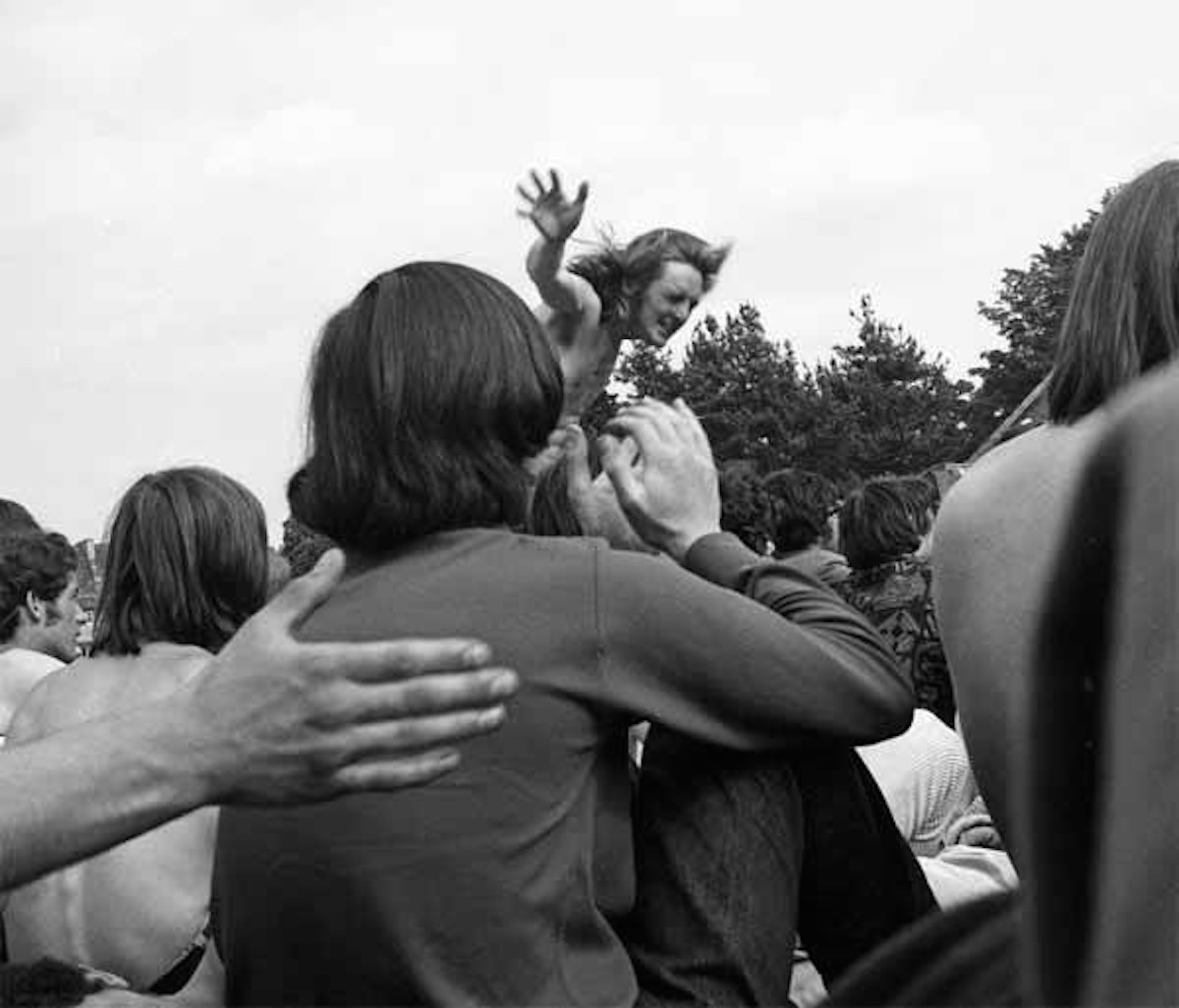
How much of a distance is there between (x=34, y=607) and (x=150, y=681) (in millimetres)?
2270

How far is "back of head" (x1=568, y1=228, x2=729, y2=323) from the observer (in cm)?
651

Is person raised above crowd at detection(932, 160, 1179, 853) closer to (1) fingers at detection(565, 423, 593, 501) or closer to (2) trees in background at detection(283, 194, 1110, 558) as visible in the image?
(1) fingers at detection(565, 423, 593, 501)

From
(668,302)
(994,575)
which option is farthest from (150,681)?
(668,302)

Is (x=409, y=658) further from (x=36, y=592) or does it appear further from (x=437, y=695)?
(x=36, y=592)

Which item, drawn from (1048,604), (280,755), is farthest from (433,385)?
(1048,604)

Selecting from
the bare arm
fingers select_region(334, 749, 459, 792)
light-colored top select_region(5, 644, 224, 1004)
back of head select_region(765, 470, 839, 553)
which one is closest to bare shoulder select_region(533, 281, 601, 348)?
back of head select_region(765, 470, 839, 553)

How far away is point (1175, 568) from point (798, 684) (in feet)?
5.63

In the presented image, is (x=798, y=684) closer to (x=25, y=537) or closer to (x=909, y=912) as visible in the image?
(x=909, y=912)

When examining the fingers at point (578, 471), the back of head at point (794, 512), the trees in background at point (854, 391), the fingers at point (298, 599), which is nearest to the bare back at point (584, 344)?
the back of head at point (794, 512)

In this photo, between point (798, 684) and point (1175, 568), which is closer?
point (1175, 568)

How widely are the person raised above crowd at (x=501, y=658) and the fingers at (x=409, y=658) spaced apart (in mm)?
621

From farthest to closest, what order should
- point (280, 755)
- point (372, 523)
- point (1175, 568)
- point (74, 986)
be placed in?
point (74, 986), point (372, 523), point (280, 755), point (1175, 568)

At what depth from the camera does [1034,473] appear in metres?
2.55

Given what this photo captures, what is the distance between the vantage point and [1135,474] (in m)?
0.70
